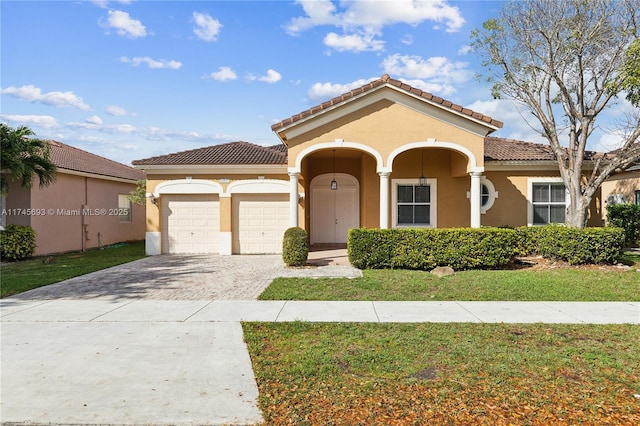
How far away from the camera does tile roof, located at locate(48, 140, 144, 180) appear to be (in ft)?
59.0

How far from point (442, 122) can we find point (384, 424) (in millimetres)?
11584

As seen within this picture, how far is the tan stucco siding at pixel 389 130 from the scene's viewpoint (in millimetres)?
13609

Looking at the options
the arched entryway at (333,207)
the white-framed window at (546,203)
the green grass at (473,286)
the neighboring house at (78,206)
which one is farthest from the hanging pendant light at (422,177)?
the neighboring house at (78,206)

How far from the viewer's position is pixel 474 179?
1362 cm

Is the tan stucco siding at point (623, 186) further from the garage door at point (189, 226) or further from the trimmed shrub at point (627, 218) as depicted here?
the garage door at point (189, 226)

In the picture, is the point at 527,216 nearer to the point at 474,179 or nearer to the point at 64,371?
the point at 474,179

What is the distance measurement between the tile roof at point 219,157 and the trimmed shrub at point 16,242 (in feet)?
14.1

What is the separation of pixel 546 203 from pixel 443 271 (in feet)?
24.3

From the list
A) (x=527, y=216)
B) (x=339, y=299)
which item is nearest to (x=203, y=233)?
(x=339, y=299)

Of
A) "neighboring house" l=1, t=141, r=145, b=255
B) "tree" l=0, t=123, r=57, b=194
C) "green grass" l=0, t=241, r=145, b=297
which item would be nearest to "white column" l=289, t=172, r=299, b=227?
"green grass" l=0, t=241, r=145, b=297

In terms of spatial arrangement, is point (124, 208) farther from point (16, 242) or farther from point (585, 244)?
point (585, 244)

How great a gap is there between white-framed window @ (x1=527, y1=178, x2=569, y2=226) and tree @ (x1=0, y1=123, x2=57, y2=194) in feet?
57.8

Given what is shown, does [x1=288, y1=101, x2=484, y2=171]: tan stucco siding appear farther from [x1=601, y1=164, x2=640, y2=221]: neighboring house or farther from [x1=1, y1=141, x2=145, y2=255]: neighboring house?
[x1=1, y1=141, x2=145, y2=255]: neighboring house

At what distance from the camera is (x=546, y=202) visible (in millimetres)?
16031
